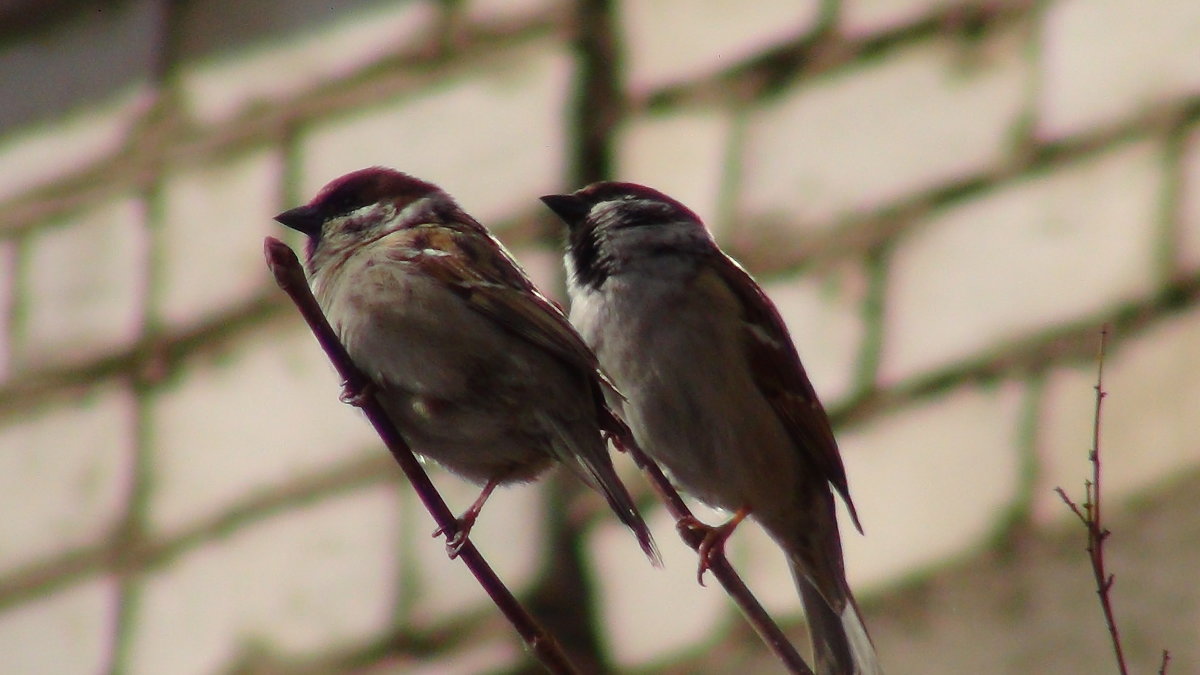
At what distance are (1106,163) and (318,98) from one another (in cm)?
213

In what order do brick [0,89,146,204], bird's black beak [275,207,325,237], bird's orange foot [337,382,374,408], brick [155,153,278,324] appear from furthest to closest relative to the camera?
brick [0,89,146,204], brick [155,153,278,324], bird's black beak [275,207,325,237], bird's orange foot [337,382,374,408]

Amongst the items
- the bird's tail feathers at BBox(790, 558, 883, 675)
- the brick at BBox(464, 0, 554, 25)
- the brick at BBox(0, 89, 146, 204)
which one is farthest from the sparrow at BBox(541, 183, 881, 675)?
the brick at BBox(0, 89, 146, 204)

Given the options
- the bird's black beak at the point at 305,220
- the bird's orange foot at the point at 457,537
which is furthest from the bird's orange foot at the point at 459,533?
the bird's black beak at the point at 305,220

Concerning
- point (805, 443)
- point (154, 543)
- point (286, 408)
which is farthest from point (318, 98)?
point (805, 443)

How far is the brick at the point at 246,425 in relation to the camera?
435 cm

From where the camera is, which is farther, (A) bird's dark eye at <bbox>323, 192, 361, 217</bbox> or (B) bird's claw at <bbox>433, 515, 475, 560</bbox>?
(A) bird's dark eye at <bbox>323, 192, 361, 217</bbox>

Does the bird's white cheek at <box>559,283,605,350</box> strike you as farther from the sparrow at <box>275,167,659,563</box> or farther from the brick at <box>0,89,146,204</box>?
the brick at <box>0,89,146,204</box>

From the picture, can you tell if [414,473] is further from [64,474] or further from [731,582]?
[64,474]

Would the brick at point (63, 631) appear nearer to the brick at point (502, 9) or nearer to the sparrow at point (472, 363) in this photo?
the brick at point (502, 9)

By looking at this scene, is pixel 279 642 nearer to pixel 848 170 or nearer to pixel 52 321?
pixel 52 321

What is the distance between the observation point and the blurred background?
3.70 meters

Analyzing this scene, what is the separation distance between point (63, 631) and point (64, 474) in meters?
0.46

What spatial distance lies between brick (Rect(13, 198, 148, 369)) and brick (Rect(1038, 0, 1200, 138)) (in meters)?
2.58

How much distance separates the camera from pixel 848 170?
412 cm
